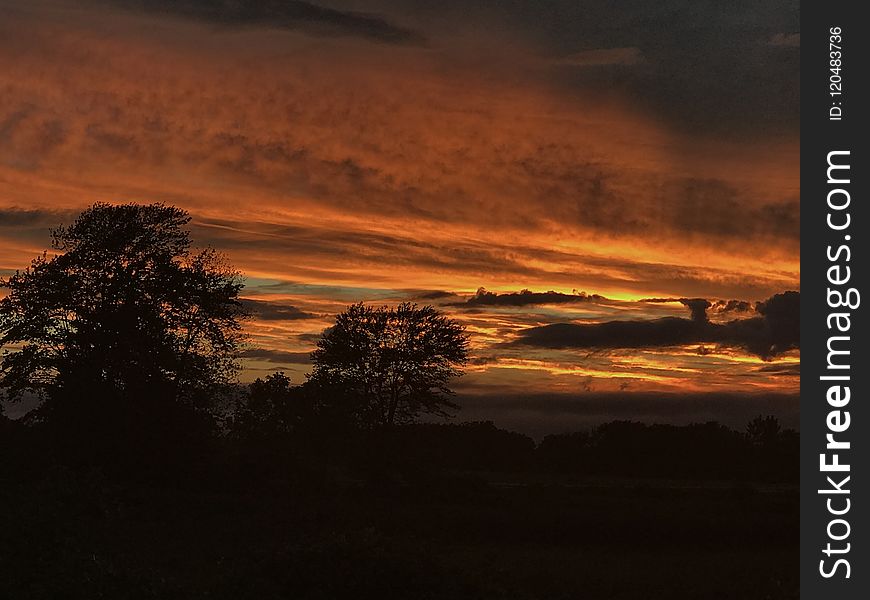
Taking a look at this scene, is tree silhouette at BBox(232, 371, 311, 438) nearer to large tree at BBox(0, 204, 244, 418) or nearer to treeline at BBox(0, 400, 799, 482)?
treeline at BBox(0, 400, 799, 482)

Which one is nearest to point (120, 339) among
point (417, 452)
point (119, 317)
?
point (119, 317)

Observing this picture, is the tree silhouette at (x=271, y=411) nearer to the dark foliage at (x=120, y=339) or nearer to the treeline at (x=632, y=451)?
the treeline at (x=632, y=451)

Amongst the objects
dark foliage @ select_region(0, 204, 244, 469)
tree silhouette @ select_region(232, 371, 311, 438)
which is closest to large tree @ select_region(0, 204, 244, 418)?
dark foliage @ select_region(0, 204, 244, 469)

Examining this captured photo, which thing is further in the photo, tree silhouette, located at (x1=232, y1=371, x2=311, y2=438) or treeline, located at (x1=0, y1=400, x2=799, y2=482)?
tree silhouette, located at (x1=232, y1=371, x2=311, y2=438)

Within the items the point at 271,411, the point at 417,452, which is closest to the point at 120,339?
the point at 417,452

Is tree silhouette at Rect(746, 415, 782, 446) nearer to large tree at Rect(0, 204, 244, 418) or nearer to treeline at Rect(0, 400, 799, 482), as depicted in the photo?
treeline at Rect(0, 400, 799, 482)

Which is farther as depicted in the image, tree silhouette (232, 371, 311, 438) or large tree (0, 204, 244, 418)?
tree silhouette (232, 371, 311, 438)

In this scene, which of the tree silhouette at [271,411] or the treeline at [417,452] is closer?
the treeline at [417,452]

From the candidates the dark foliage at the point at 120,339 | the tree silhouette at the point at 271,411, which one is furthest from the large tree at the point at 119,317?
the tree silhouette at the point at 271,411

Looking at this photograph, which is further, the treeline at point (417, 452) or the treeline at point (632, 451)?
the treeline at point (632, 451)

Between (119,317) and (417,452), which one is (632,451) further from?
(119,317)

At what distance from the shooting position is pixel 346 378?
59.7 meters

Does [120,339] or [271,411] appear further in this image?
[271,411]

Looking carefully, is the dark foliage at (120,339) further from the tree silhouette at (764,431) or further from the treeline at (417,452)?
the tree silhouette at (764,431)
